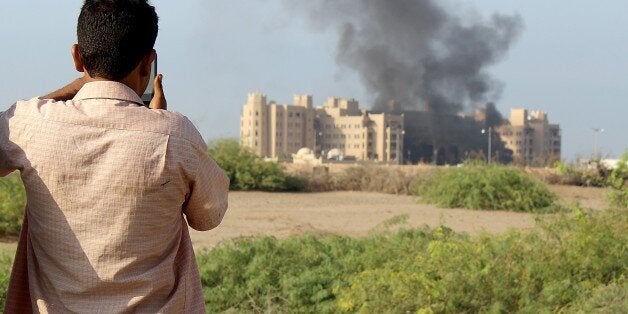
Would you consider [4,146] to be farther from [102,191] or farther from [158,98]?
[158,98]

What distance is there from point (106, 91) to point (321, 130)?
282 ft

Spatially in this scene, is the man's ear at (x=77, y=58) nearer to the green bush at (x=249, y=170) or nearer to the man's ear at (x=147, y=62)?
the man's ear at (x=147, y=62)

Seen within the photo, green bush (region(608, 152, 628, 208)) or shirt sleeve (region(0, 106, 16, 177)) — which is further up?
shirt sleeve (region(0, 106, 16, 177))

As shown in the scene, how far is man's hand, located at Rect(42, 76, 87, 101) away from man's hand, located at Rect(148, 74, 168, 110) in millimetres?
188

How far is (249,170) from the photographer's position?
22.5m

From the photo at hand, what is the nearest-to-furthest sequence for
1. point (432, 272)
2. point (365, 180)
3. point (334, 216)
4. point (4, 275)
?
point (4, 275), point (432, 272), point (334, 216), point (365, 180)

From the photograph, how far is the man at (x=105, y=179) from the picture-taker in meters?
2.68

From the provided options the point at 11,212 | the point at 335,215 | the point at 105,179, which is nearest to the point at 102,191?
the point at 105,179

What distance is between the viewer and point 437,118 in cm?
8869

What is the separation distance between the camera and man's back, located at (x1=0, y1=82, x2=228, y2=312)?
2.68m

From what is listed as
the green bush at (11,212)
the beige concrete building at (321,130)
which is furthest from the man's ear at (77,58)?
the beige concrete building at (321,130)

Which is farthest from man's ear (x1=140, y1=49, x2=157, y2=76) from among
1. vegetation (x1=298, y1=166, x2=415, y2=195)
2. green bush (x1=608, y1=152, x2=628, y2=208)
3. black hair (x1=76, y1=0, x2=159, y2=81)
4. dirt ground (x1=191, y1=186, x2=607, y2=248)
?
vegetation (x1=298, y1=166, x2=415, y2=195)

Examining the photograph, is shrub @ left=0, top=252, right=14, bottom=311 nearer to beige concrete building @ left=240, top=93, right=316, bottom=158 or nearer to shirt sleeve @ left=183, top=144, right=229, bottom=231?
shirt sleeve @ left=183, top=144, right=229, bottom=231

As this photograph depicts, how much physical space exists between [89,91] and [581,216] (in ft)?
20.5
